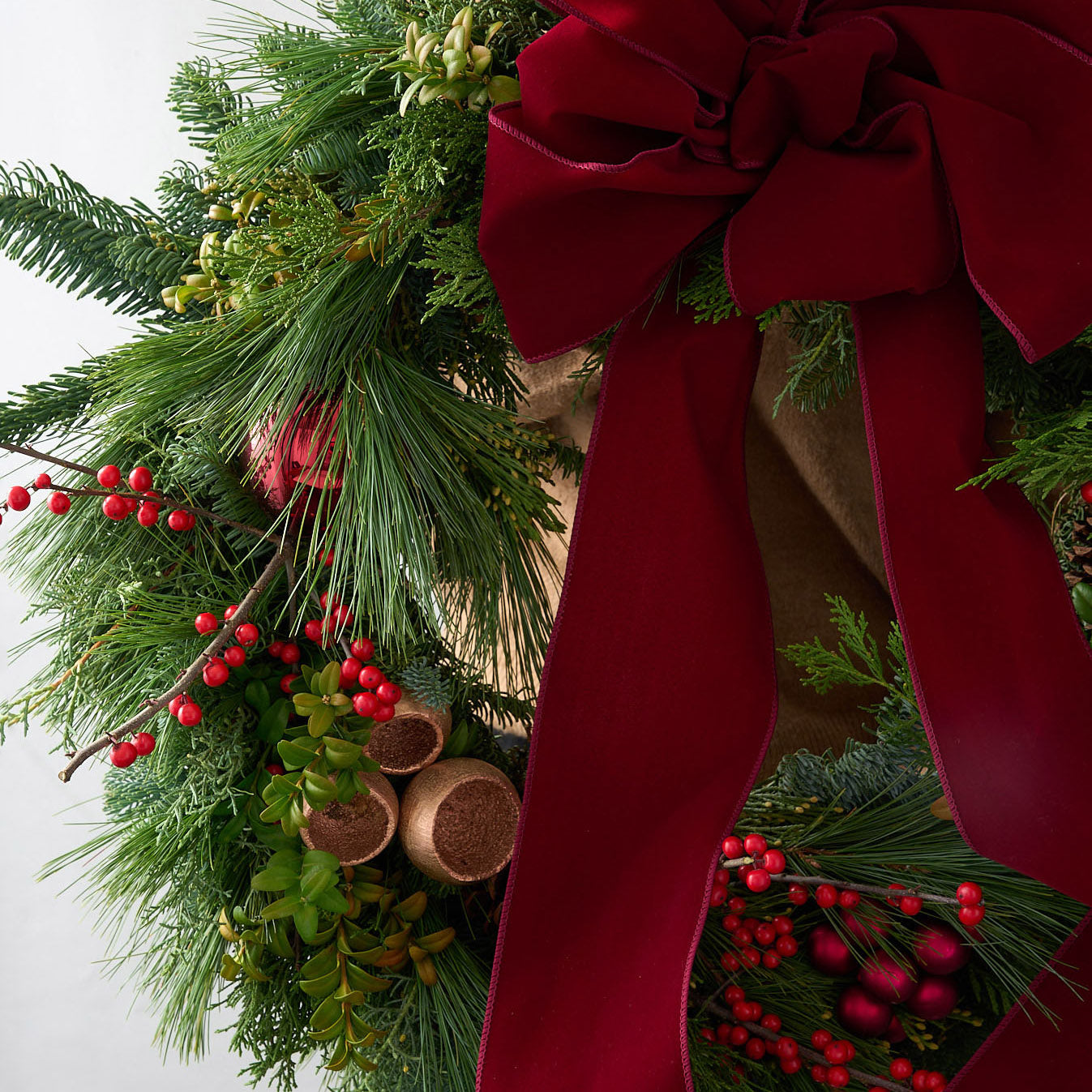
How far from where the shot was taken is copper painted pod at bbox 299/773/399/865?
1.42ft

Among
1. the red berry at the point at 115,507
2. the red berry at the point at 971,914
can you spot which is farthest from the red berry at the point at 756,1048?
the red berry at the point at 115,507

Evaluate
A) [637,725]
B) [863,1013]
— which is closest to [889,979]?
[863,1013]

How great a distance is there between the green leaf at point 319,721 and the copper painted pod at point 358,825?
1.6 inches

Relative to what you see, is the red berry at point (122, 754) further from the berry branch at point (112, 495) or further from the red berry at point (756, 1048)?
the red berry at point (756, 1048)

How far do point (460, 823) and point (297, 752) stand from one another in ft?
0.29

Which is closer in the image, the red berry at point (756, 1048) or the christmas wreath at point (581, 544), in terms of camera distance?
the christmas wreath at point (581, 544)

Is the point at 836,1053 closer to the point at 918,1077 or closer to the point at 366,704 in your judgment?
the point at 918,1077

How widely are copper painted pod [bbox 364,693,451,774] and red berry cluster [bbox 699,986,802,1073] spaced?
0.18 meters

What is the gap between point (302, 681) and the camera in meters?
0.46

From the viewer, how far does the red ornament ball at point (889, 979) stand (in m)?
0.44

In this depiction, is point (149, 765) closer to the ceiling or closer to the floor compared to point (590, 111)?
closer to the floor

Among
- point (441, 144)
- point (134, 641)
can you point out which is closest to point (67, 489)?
point (134, 641)

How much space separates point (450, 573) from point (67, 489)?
16 cm

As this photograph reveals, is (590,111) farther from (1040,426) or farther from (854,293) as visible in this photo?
(1040,426)
